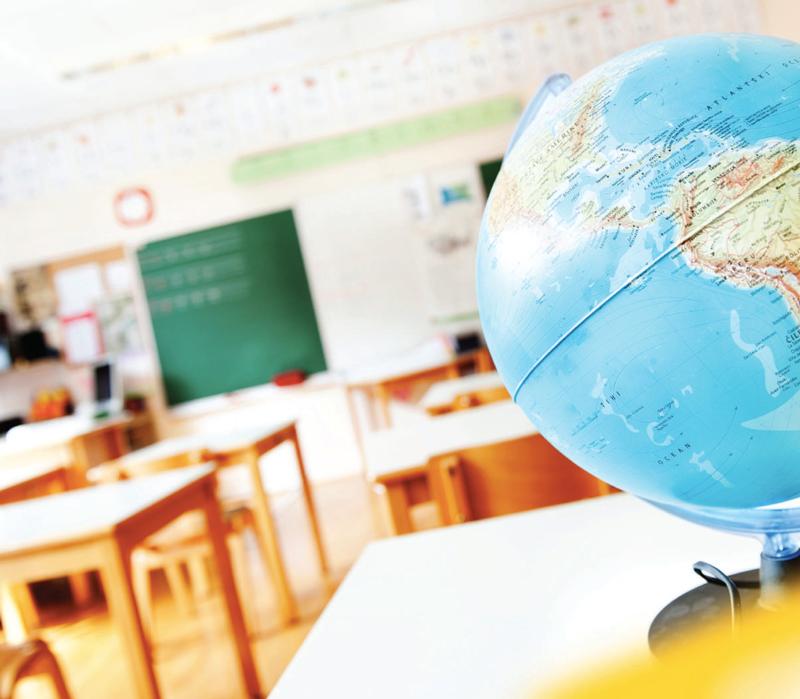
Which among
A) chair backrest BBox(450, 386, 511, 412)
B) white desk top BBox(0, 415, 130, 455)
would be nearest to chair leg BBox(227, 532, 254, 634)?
chair backrest BBox(450, 386, 511, 412)

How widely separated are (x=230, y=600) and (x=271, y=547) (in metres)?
0.67

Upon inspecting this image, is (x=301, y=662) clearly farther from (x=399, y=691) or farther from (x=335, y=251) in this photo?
(x=335, y=251)

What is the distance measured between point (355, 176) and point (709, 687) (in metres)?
5.30

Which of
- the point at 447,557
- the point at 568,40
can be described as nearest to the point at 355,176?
the point at 568,40

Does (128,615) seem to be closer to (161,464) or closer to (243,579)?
(161,464)

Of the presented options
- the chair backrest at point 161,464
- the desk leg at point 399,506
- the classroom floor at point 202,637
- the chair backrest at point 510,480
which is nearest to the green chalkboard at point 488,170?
the classroom floor at point 202,637

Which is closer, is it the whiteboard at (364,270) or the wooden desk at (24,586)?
the wooden desk at (24,586)

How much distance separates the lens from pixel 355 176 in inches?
210

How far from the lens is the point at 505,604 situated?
72 centimetres

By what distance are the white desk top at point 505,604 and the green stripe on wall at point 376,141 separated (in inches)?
183

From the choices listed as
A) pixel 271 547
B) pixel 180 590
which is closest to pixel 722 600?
pixel 271 547

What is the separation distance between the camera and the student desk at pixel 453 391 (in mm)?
2793

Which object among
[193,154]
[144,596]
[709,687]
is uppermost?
[193,154]

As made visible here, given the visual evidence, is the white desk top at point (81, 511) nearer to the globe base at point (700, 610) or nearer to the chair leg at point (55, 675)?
the chair leg at point (55, 675)
